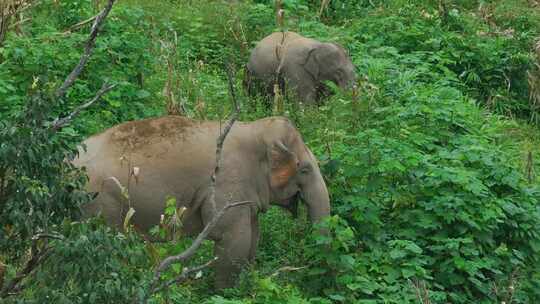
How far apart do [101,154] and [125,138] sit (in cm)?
22

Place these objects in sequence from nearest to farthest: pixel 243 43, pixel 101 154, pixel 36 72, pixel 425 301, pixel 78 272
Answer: pixel 78 272, pixel 425 301, pixel 101 154, pixel 36 72, pixel 243 43

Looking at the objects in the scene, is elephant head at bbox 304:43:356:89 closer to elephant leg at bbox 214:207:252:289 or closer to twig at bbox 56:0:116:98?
elephant leg at bbox 214:207:252:289

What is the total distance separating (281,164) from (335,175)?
0.90 metres

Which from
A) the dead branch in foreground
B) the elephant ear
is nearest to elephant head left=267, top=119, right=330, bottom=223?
Result: the elephant ear

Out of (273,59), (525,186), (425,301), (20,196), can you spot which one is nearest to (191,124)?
(425,301)

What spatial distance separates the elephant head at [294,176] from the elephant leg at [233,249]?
0.32 m

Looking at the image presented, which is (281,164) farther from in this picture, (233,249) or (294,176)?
(233,249)

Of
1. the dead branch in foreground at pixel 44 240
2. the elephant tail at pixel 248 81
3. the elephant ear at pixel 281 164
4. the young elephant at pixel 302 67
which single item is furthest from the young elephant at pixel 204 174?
the elephant tail at pixel 248 81

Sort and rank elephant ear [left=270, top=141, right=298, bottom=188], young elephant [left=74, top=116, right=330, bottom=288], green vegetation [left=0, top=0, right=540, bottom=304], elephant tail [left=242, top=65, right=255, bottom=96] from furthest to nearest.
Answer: elephant tail [left=242, top=65, right=255, bottom=96], elephant ear [left=270, top=141, right=298, bottom=188], young elephant [left=74, top=116, right=330, bottom=288], green vegetation [left=0, top=0, right=540, bottom=304]

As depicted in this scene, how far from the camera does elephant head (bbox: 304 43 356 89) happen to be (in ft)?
42.9

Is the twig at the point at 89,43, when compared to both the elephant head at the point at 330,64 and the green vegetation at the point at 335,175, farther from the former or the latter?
the elephant head at the point at 330,64

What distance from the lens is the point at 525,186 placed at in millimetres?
9938

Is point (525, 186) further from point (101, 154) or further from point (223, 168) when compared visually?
point (101, 154)

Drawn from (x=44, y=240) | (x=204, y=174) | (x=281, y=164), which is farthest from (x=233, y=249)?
(x=44, y=240)
